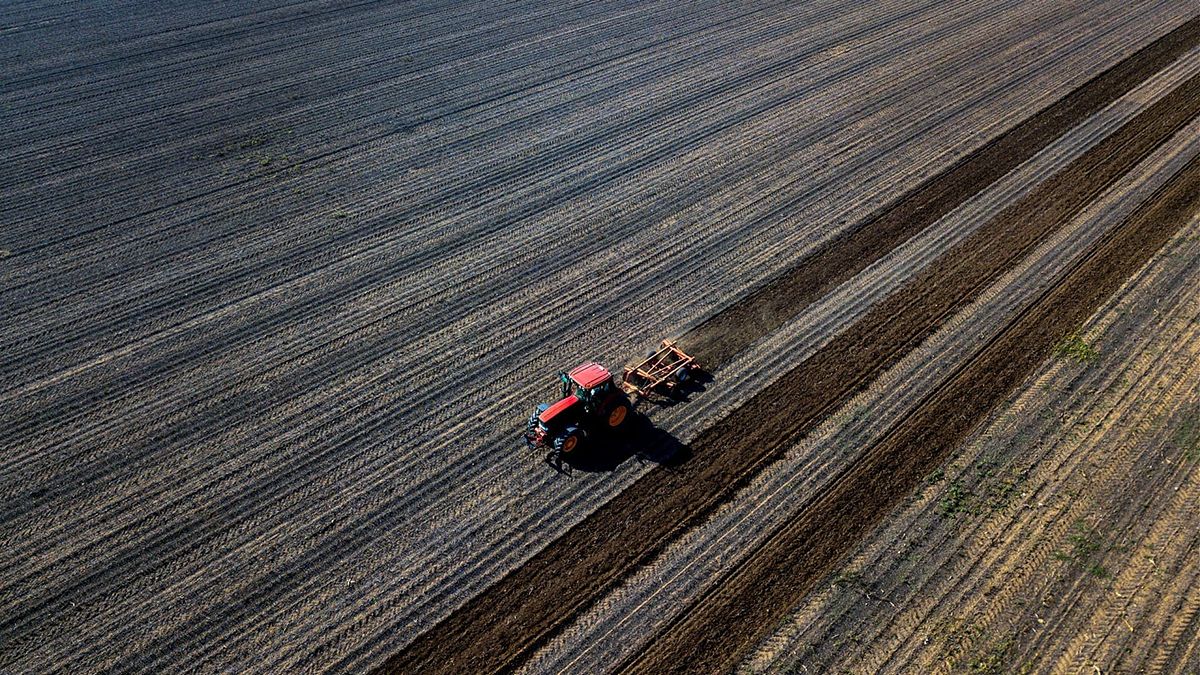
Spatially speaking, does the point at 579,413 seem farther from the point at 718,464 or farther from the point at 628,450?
the point at 718,464

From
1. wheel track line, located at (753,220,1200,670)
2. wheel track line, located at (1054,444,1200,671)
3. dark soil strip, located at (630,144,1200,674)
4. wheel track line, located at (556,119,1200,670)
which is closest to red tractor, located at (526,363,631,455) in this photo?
wheel track line, located at (556,119,1200,670)

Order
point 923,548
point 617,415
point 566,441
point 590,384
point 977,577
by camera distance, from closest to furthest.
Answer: point 977,577 < point 923,548 < point 566,441 < point 590,384 < point 617,415

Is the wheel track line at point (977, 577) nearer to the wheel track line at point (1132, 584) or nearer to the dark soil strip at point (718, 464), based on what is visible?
the wheel track line at point (1132, 584)

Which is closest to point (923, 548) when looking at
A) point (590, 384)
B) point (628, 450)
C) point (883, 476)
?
point (883, 476)

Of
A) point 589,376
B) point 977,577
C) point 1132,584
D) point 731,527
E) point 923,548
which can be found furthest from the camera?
point 589,376

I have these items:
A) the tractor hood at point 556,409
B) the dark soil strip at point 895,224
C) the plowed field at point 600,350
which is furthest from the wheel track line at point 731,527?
the tractor hood at point 556,409

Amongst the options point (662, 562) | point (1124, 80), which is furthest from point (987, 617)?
point (1124, 80)
